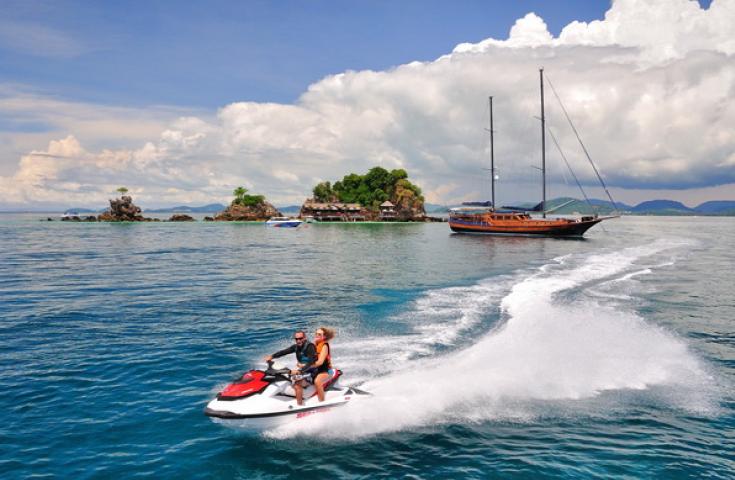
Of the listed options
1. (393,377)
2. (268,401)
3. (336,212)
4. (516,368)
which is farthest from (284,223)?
(268,401)

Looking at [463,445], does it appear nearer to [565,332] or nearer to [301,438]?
[301,438]

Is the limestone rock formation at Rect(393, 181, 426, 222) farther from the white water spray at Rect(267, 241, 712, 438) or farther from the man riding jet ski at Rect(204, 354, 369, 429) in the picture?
the man riding jet ski at Rect(204, 354, 369, 429)

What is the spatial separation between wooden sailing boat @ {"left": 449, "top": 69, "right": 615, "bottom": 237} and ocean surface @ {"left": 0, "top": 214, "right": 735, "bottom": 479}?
5752cm

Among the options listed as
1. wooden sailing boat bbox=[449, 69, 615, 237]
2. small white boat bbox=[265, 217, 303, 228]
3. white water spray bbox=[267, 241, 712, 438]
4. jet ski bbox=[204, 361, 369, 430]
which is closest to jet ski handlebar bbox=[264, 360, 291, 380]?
jet ski bbox=[204, 361, 369, 430]

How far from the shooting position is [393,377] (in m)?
16.1

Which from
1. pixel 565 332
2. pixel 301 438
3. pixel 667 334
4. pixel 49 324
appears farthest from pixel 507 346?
pixel 49 324

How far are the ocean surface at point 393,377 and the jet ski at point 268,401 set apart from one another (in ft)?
1.32

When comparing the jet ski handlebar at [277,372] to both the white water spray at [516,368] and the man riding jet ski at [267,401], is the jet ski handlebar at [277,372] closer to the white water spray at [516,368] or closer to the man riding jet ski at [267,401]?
the man riding jet ski at [267,401]

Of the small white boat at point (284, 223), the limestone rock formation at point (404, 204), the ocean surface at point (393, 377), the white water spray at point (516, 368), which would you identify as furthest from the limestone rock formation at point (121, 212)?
the white water spray at point (516, 368)

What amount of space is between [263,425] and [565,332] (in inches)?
629

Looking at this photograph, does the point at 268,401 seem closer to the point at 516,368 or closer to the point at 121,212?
the point at 516,368

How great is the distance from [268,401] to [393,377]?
5.34m

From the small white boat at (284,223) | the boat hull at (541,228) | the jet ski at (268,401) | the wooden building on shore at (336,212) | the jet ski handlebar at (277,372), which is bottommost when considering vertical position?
the jet ski at (268,401)

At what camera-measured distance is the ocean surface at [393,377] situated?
1122cm
